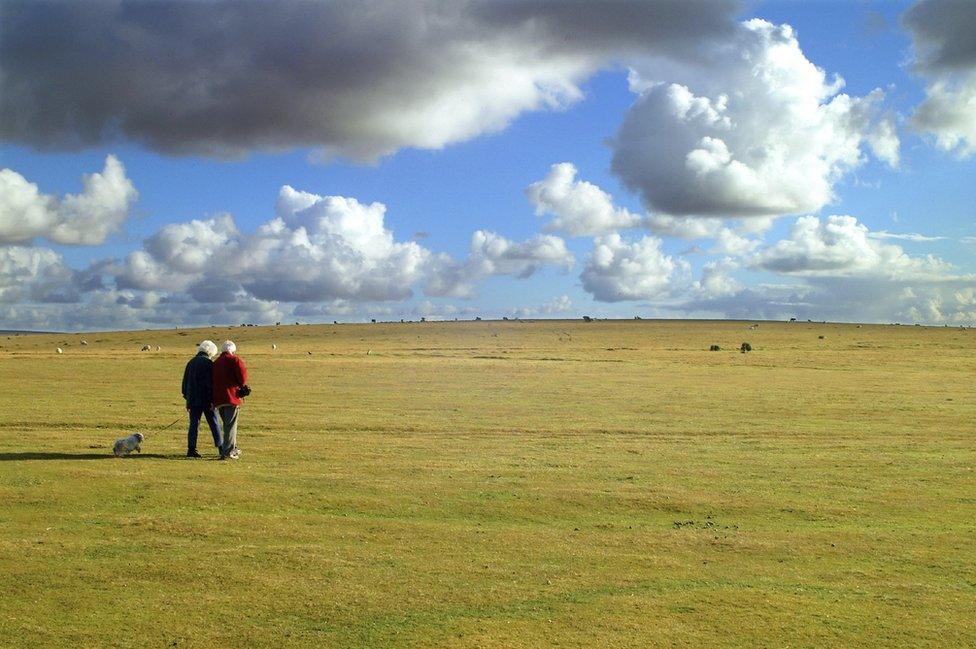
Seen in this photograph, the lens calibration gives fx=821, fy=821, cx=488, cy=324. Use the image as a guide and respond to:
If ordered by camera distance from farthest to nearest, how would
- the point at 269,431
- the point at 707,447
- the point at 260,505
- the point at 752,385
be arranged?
the point at 752,385 → the point at 269,431 → the point at 707,447 → the point at 260,505

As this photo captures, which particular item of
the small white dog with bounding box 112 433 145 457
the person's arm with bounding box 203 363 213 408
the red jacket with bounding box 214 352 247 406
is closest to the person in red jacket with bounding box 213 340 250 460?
the red jacket with bounding box 214 352 247 406

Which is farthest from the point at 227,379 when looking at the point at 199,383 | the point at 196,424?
the point at 196,424

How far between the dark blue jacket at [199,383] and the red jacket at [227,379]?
22cm

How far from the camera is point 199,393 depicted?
1736 cm

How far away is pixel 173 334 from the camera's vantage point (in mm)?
123062

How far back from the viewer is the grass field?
839cm

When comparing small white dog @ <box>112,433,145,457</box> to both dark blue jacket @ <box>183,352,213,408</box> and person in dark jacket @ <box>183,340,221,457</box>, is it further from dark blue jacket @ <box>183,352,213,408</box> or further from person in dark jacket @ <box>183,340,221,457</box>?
dark blue jacket @ <box>183,352,213,408</box>

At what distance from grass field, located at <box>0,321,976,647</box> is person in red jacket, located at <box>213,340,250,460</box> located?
1.58 feet

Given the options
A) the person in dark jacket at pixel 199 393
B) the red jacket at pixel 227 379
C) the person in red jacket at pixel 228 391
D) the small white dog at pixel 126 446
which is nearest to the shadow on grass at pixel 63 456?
the small white dog at pixel 126 446

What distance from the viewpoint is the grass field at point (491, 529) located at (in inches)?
330

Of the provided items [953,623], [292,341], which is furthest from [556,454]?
[292,341]

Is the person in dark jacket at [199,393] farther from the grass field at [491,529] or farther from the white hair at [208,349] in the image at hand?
the grass field at [491,529]

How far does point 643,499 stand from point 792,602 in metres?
4.74

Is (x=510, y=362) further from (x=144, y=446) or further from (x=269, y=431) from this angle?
(x=144, y=446)
